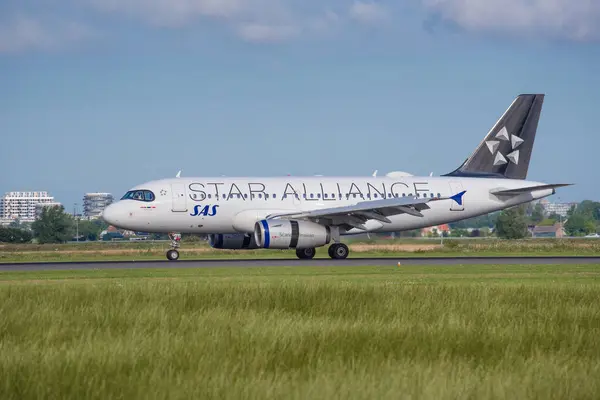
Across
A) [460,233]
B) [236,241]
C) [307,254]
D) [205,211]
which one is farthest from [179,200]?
[460,233]

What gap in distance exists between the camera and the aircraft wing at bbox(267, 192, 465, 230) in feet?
149

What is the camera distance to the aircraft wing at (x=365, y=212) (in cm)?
4553

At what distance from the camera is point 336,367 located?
1285 centimetres

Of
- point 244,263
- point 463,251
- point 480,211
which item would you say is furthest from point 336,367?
→ point 463,251

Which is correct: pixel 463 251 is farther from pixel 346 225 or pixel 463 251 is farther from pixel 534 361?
pixel 534 361

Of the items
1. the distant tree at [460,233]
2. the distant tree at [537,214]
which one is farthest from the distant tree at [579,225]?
the distant tree at [460,233]

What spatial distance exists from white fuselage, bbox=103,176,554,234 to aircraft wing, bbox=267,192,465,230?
1.21m

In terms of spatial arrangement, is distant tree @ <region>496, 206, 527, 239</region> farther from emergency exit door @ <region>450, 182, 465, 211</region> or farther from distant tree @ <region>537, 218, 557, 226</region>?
emergency exit door @ <region>450, 182, 465, 211</region>

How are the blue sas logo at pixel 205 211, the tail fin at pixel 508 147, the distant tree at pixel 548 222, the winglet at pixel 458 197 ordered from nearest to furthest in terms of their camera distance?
the blue sas logo at pixel 205 211
the winglet at pixel 458 197
the tail fin at pixel 508 147
the distant tree at pixel 548 222

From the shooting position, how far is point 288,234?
144 ft

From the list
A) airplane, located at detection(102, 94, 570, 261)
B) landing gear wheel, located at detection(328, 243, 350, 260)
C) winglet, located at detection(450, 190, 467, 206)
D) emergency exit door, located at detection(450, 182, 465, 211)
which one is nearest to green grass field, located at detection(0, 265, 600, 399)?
airplane, located at detection(102, 94, 570, 261)

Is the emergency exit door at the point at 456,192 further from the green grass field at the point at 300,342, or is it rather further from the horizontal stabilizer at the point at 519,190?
the green grass field at the point at 300,342

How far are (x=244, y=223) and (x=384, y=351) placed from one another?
33.4 meters

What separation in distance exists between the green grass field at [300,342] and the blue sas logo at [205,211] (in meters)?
24.1
